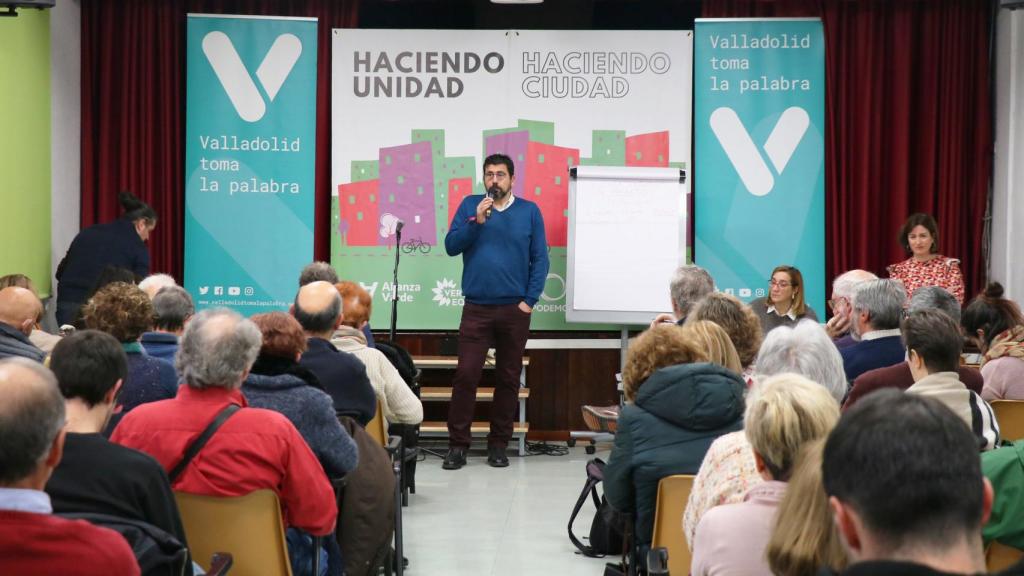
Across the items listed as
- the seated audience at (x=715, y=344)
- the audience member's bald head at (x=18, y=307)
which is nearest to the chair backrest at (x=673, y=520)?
the seated audience at (x=715, y=344)

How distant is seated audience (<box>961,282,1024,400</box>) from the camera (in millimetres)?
4359

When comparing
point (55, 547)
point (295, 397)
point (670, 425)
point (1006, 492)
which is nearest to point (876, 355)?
point (670, 425)

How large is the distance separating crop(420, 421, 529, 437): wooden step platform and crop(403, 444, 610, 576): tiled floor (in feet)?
0.54

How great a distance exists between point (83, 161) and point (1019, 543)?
6589 millimetres

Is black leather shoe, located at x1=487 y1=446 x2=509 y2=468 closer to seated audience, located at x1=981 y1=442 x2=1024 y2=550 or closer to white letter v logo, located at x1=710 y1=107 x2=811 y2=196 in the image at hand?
white letter v logo, located at x1=710 y1=107 x2=811 y2=196

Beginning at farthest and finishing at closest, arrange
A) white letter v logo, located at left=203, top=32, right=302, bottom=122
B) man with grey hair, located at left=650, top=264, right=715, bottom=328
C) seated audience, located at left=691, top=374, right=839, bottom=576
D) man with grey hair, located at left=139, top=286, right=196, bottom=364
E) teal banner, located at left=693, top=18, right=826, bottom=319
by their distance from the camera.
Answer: white letter v logo, located at left=203, top=32, right=302, bottom=122
teal banner, located at left=693, top=18, right=826, bottom=319
man with grey hair, located at left=650, top=264, right=715, bottom=328
man with grey hair, located at left=139, top=286, right=196, bottom=364
seated audience, located at left=691, top=374, right=839, bottom=576

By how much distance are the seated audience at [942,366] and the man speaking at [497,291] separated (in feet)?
12.1

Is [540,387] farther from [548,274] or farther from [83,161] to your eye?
[83,161]

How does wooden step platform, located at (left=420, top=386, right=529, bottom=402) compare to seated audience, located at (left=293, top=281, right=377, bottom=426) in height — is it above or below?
below

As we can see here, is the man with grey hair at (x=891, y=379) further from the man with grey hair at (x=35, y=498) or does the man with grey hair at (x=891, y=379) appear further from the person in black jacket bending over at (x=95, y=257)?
the person in black jacket bending over at (x=95, y=257)

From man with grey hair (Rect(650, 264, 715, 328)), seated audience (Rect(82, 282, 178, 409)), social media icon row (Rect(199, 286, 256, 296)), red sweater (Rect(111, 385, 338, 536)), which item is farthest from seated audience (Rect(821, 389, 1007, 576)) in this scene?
social media icon row (Rect(199, 286, 256, 296))

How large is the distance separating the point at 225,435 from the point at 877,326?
8.73ft

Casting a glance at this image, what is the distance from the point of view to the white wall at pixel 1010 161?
23.3 feet

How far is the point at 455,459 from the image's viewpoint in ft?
21.9
